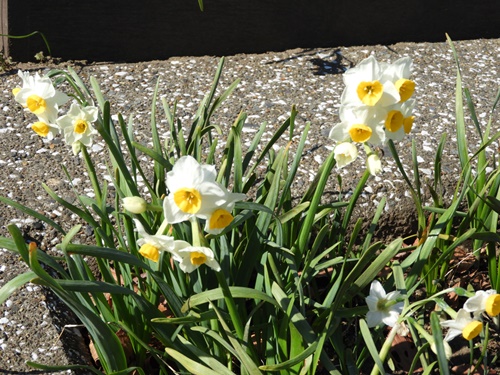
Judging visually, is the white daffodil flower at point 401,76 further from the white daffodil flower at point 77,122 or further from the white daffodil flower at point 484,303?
the white daffodil flower at point 77,122

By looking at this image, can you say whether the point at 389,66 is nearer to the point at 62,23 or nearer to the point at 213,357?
the point at 213,357

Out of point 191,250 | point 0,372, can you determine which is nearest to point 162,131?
point 0,372

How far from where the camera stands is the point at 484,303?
54.9 inches

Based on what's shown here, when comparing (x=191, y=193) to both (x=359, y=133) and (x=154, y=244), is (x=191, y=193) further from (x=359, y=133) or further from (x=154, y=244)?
(x=359, y=133)

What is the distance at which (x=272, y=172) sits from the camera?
1.86 metres

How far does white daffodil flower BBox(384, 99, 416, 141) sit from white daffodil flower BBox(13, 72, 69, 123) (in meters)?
0.67

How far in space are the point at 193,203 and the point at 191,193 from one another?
17mm

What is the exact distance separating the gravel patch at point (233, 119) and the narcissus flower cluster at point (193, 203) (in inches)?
22.2

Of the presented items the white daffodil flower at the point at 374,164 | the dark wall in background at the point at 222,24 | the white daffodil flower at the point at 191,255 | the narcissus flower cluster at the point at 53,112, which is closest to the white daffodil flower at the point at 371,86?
the white daffodil flower at the point at 374,164

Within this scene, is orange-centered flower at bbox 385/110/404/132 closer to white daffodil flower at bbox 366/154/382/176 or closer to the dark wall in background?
white daffodil flower at bbox 366/154/382/176

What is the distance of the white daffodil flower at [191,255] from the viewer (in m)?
1.28

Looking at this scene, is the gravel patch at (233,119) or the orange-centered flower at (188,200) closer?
the orange-centered flower at (188,200)

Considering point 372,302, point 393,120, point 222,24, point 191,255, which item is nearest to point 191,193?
point 191,255

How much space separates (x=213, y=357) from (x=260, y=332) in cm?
18
